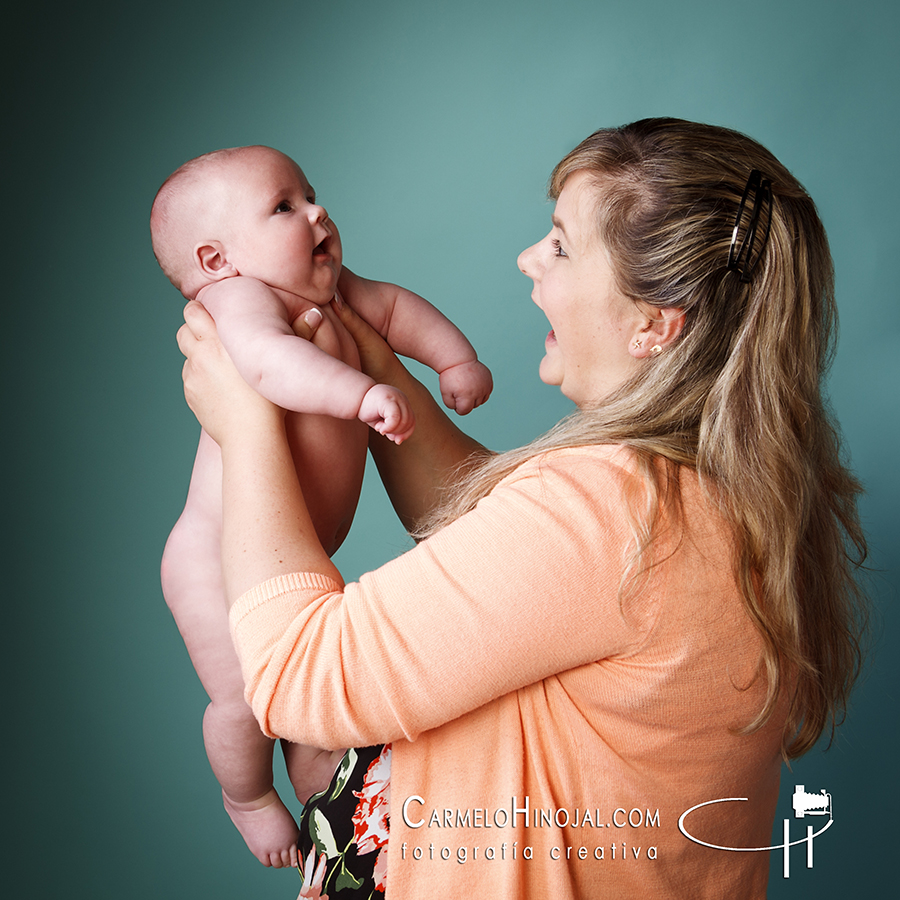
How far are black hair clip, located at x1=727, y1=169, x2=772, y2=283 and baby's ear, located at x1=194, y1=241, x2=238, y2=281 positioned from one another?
25.2 inches

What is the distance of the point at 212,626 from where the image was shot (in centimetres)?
126

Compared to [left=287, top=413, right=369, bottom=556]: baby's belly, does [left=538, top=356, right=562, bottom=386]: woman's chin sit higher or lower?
higher

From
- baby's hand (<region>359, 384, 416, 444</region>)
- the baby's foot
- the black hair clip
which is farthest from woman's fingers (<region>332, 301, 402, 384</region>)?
the baby's foot

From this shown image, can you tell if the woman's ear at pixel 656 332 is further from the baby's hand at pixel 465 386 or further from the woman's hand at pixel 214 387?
the woman's hand at pixel 214 387

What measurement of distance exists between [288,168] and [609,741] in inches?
33.2

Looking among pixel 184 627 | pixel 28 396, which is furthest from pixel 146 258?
pixel 184 627

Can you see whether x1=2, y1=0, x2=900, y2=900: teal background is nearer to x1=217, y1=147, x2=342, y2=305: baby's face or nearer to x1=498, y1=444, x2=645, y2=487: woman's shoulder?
x1=217, y1=147, x2=342, y2=305: baby's face

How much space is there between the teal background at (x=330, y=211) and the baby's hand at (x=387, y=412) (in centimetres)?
130

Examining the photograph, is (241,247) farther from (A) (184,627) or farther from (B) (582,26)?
(B) (582,26)

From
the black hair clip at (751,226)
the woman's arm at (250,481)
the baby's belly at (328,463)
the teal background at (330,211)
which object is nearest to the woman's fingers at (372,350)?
the baby's belly at (328,463)

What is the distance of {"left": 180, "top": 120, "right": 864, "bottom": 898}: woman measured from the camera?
909mm

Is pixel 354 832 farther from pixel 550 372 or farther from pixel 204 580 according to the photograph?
pixel 550 372

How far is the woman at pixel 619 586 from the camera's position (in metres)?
0.91

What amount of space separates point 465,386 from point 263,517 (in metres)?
0.46
